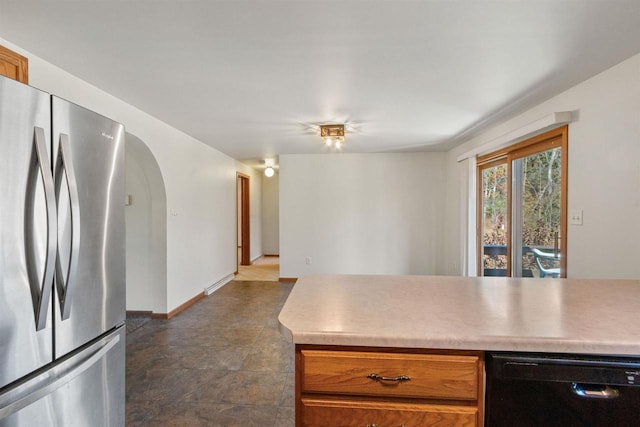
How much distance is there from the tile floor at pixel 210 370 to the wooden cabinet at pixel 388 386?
115 cm

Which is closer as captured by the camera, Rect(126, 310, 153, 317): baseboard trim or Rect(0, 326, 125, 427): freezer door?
Rect(0, 326, 125, 427): freezer door

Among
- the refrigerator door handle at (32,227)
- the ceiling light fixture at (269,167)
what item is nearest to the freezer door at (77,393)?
the refrigerator door handle at (32,227)

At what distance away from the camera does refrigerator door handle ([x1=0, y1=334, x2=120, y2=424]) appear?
3.31 feet

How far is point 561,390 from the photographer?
0.85m

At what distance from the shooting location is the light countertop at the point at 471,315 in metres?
0.86

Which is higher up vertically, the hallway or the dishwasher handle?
the dishwasher handle

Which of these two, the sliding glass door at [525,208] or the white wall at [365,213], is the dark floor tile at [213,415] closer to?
the sliding glass door at [525,208]

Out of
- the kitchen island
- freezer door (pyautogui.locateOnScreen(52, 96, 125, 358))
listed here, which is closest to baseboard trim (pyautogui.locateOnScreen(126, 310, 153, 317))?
freezer door (pyautogui.locateOnScreen(52, 96, 125, 358))

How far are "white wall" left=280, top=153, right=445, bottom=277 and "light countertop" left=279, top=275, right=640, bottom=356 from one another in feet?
11.9

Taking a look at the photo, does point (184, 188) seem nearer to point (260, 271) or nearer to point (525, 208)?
point (260, 271)

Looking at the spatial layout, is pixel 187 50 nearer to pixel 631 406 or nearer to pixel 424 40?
pixel 424 40

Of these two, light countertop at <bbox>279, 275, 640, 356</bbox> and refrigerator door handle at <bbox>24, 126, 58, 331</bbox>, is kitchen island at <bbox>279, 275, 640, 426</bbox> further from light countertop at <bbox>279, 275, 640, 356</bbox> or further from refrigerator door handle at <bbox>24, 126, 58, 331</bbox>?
refrigerator door handle at <bbox>24, 126, 58, 331</bbox>

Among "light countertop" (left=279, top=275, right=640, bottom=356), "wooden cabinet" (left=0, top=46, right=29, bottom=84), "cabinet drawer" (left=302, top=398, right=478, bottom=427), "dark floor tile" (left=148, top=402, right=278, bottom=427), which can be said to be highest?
"wooden cabinet" (left=0, top=46, right=29, bottom=84)

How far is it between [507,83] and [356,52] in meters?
1.35
